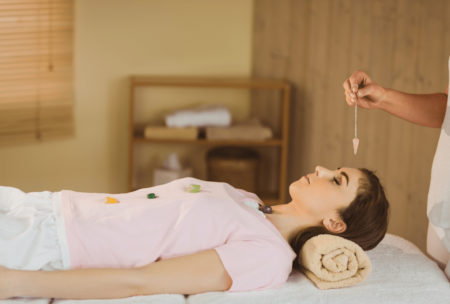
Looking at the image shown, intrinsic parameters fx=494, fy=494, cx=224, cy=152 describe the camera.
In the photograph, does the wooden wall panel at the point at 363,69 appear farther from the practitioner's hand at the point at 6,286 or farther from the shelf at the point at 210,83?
the practitioner's hand at the point at 6,286

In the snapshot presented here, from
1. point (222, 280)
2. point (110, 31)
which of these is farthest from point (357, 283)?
point (110, 31)

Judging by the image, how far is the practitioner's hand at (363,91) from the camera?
1.61 m

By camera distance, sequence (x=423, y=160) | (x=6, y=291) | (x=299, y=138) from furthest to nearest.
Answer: (x=299, y=138) < (x=423, y=160) < (x=6, y=291)

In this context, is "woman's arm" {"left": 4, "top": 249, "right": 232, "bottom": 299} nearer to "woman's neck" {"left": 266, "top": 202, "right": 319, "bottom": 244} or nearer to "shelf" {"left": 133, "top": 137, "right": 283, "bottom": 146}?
"woman's neck" {"left": 266, "top": 202, "right": 319, "bottom": 244}

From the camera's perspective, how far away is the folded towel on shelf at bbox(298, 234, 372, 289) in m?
1.40

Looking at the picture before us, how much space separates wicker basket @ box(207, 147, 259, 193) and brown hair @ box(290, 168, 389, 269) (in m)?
1.43

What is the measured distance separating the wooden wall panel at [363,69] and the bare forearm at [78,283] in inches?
68.4

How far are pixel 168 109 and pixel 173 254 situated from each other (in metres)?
1.98

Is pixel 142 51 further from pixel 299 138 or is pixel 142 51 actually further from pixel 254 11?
pixel 299 138

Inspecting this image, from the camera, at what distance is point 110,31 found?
317cm

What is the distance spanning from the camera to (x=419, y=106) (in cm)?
169

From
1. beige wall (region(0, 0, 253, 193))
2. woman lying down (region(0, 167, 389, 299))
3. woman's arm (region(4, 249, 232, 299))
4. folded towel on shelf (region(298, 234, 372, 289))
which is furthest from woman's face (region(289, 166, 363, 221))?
beige wall (region(0, 0, 253, 193))

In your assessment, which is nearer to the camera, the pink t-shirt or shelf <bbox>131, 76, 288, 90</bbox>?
the pink t-shirt

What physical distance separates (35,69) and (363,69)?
1.95 metres
